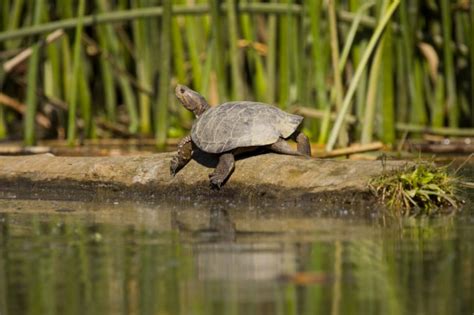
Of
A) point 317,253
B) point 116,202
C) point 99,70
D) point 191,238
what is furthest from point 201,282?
point 99,70

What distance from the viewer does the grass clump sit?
711 centimetres

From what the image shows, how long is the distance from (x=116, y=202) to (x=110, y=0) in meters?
4.42

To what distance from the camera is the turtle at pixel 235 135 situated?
25.3 feet

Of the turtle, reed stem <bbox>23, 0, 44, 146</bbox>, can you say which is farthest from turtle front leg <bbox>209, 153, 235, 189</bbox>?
reed stem <bbox>23, 0, 44, 146</bbox>

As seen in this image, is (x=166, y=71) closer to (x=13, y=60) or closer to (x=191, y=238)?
(x=13, y=60)

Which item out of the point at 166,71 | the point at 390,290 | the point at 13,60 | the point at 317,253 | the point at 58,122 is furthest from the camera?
the point at 58,122

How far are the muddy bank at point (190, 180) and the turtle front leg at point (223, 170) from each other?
82mm

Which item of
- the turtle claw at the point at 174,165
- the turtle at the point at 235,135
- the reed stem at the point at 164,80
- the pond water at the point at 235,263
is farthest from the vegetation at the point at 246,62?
the pond water at the point at 235,263

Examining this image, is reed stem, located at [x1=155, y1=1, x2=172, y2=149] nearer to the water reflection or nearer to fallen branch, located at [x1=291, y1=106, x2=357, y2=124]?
fallen branch, located at [x1=291, y1=106, x2=357, y2=124]

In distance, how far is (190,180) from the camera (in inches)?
314

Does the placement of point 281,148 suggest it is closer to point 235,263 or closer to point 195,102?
point 195,102

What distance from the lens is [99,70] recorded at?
13.1 meters

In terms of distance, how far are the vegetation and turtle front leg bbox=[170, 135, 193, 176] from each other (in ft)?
4.22

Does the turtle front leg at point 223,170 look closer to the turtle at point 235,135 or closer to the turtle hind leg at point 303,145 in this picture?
the turtle at point 235,135
